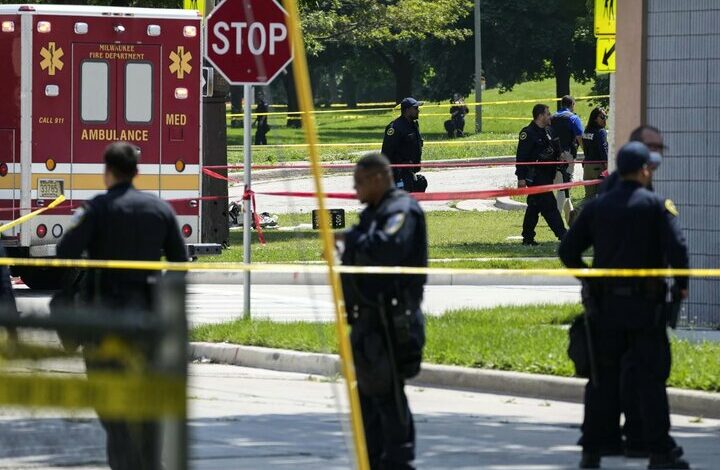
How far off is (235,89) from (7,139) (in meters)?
50.1

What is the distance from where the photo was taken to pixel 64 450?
5.00 m

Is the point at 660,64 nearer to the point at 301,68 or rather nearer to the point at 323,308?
the point at 323,308

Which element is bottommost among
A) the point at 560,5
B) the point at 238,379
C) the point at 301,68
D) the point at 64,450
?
the point at 238,379

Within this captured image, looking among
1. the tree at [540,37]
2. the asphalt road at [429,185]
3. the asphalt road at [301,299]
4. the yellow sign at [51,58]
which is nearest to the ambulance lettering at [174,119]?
the yellow sign at [51,58]

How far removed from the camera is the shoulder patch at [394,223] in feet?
27.4

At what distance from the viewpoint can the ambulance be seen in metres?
18.3

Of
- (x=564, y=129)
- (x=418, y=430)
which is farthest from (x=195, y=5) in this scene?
(x=418, y=430)

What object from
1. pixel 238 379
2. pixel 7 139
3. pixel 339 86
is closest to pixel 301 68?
pixel 238 379

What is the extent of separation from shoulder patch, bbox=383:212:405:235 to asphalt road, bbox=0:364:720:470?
1.38m

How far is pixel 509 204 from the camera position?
30.9 meters

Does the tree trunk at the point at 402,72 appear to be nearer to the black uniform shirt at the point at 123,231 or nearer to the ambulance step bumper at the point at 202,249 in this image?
the ambulance step bumper at the point at 202,249

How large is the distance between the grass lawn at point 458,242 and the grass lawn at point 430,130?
450 inches

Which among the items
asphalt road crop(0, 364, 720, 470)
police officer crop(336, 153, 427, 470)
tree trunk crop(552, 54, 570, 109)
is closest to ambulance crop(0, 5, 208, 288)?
asphalt road crop(0, 364, 720, 470)

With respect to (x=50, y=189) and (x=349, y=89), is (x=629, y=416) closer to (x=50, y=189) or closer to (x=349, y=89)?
(x=50, y=189)
